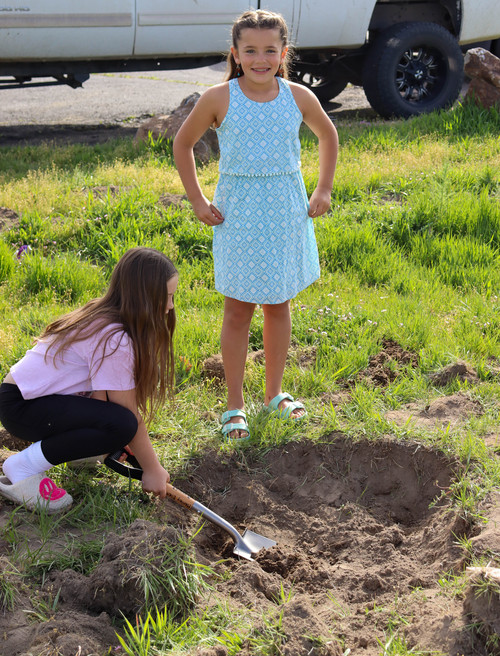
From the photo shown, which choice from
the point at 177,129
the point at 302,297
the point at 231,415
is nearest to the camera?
the point at 231,415

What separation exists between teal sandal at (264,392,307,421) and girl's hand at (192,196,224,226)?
0.82 m

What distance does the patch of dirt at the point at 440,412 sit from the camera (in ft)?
10.4

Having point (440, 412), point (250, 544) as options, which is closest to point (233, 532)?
point (250, 544)

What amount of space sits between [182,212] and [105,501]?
9.00 ft

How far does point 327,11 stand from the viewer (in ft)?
24.7

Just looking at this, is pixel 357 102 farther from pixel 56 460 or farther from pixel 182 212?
pixel 56 460

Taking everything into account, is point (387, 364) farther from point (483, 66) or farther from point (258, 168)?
point (483, 66)

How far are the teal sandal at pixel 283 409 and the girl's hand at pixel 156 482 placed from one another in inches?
27.1

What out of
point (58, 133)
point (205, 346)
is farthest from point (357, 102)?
point (205, 346)

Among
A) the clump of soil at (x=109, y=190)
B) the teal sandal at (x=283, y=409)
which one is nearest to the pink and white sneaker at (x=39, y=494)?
the teal sandal at (x=283, y=409)

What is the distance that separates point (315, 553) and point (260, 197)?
4.40 ft

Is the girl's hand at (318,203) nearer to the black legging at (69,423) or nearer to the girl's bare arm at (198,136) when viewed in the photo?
the girl's bare arm at (198,136)

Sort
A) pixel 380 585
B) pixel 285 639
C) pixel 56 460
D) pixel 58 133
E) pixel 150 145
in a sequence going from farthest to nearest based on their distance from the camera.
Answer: pixel 58 133 < pixel 150 145 < pixel 56 460 < pixel 380 585 < pixel 285 639

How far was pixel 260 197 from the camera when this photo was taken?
2.93 meters
